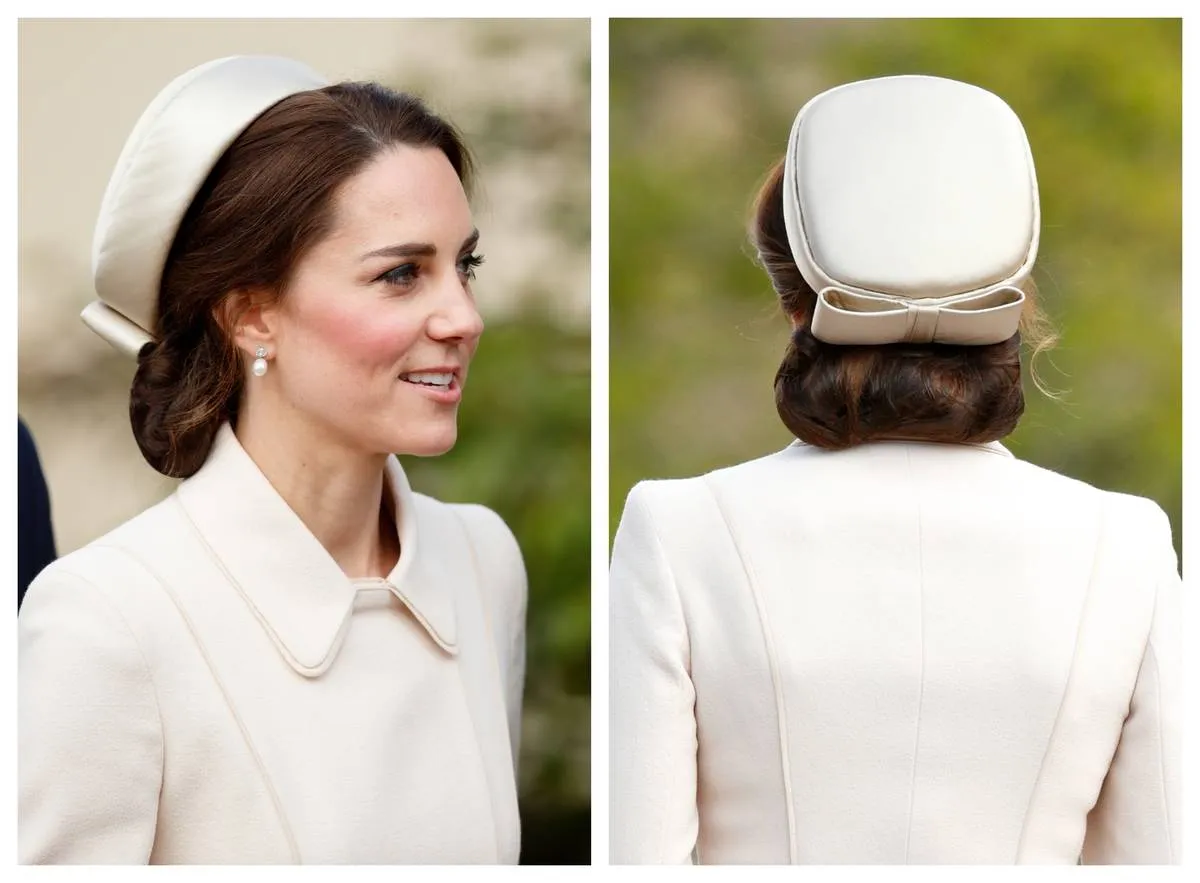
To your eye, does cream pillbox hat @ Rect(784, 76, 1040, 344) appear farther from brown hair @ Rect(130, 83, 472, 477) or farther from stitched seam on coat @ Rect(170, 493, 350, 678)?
stitched seam on coat @ Rect(170, 493, 350, 678)

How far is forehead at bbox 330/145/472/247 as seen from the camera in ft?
8.28

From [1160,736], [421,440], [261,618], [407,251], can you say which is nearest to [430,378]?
[421,440]

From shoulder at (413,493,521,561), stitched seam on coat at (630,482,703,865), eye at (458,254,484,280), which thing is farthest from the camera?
shoulder at (413,493,521,561)

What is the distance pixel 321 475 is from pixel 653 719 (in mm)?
749

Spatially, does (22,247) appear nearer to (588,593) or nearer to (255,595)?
(255,595)

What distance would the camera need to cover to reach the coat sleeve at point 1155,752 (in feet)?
7.88

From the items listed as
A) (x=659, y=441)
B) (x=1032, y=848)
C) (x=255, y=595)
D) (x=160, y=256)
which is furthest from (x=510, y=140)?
(x=1032, y=848)

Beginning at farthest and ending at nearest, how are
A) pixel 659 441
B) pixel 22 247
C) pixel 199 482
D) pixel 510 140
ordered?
pixel 659 441 → pixel 510 140 → pixel 22 247 → pixel 199 482

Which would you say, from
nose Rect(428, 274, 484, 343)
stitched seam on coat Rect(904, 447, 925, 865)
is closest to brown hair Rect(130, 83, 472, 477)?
nose Rect(428, 274, 484, 343)

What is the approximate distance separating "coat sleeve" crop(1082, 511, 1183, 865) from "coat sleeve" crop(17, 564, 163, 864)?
1602 mm

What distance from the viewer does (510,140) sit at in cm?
337

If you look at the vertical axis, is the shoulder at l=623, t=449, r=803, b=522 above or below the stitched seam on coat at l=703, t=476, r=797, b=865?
above

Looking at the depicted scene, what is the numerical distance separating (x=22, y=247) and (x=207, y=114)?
2.29 feet

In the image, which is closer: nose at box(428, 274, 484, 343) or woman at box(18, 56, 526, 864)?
woman at box(18, 56, 526, 864)
